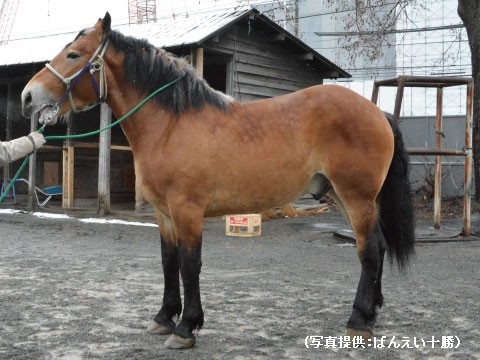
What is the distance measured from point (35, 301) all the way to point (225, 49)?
7915mm

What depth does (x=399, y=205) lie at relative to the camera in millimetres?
4238

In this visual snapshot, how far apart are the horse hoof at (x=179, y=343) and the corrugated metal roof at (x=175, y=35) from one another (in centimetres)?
733

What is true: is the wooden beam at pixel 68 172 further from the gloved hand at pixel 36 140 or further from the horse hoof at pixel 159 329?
the horse hoof at pixel 159 329

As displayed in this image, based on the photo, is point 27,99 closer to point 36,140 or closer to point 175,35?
point 36,140

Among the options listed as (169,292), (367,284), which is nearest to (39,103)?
(169,292)

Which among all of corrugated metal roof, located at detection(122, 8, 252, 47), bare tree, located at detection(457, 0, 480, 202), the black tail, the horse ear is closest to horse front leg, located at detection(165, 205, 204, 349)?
the horse ear

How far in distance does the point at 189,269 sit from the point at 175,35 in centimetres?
859

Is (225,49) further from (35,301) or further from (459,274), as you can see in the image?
(35,301)

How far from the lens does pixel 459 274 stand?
602 centimetres

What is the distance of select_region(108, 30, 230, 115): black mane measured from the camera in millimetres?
3773

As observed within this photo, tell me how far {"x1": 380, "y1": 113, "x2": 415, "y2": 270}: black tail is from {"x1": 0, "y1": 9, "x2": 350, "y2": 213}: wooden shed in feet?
21.5

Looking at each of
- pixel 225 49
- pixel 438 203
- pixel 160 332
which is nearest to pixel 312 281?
pixel 160 332

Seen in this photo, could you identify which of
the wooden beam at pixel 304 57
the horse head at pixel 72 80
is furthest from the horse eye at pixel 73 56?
the wooden beam at pixel 304 57
